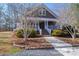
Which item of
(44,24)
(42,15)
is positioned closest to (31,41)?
(44,24)

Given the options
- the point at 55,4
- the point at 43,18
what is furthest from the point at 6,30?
the point at 55,4

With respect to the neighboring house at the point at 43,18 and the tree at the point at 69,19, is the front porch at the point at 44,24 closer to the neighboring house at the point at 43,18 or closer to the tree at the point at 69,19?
the neighboring house at the point at 43,18

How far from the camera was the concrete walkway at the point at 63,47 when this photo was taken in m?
4.38

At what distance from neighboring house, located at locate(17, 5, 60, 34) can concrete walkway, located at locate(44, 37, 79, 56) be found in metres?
0.16

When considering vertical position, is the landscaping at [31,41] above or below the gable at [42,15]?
below

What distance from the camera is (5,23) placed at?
4.39 metres

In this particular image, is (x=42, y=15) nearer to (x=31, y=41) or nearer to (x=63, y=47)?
(x=31, y=41)

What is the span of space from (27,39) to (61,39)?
60 centimetres

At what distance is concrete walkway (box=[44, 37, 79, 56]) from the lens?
4383mm

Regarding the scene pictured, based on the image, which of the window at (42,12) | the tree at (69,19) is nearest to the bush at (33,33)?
the window at (42,12)

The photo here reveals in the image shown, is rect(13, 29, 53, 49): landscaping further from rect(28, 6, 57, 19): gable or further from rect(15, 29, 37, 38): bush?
rect(28, 6, 57, 19): gable

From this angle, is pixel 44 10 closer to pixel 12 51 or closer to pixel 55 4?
pixel 55 4

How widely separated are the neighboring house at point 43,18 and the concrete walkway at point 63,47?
165 millimetres

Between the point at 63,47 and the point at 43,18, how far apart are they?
626 mm
